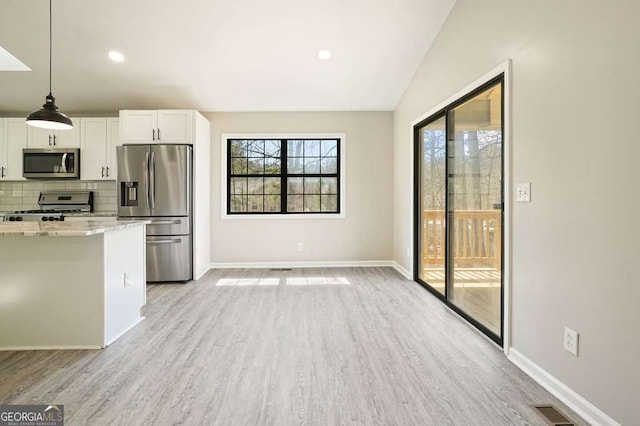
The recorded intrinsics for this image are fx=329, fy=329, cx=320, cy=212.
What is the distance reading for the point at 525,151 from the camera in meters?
2.18

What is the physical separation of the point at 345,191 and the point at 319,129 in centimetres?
108

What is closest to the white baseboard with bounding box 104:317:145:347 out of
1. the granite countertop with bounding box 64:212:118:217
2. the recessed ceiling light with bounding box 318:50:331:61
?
the granite countertop with bounding box 64:212:118:217

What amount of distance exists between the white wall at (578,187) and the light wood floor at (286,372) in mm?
324

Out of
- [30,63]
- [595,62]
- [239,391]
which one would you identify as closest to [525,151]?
[595,62]

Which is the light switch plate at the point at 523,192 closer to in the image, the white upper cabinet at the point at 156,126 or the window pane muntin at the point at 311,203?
the window pane muntin at the point at 311,203

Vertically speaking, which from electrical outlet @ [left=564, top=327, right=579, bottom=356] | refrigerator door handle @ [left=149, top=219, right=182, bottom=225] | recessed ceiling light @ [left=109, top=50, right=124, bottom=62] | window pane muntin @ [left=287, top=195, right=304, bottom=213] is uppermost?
recessed ceiling light @ [left=109, top=50, right=124, bottom=62]

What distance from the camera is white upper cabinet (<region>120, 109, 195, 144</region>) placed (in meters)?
4.45

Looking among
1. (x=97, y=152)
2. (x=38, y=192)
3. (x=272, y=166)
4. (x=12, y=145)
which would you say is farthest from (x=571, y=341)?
(x=12, y=145)

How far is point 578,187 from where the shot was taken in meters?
1.75

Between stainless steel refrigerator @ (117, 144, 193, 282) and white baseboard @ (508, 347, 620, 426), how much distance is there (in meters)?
3.87

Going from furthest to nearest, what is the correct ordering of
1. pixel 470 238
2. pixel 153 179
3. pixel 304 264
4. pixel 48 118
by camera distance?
pixel 304 264 < pixel 153 179 < pixel 470 238 < pixel 48 118

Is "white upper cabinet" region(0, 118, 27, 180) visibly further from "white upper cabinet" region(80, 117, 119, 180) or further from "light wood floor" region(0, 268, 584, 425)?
"light wood floor" region(0, 268, 584, 425)

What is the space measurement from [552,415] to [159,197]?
4.44m

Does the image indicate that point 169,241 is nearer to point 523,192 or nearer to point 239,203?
point 239,203
